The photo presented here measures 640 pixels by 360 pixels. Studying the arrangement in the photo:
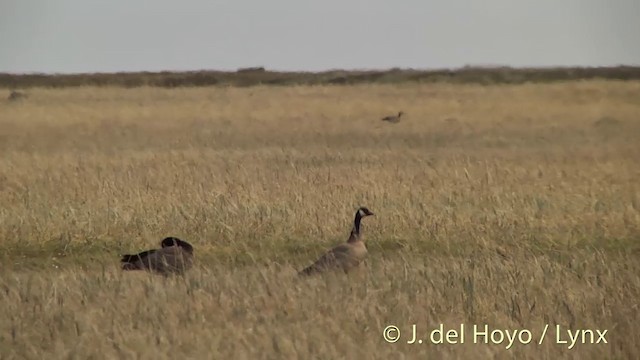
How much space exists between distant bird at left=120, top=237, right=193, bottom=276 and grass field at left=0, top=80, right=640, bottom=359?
150mm

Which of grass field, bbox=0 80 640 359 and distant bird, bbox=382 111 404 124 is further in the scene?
distant bird, bbox=382 111 404 124

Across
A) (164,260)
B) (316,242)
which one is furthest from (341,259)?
(316,242)

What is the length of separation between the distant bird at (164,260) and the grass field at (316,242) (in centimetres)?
15

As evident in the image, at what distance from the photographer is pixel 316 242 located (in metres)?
10.2

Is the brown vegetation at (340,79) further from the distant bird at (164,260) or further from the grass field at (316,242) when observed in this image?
the distant bird at (164,260)

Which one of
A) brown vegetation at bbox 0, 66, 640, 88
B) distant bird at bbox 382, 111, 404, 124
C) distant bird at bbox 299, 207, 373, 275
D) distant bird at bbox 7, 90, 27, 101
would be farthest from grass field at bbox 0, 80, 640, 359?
brown vegetation at bbox 0, 66, 640, 88

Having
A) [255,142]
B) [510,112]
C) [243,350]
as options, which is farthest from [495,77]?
[243,350]

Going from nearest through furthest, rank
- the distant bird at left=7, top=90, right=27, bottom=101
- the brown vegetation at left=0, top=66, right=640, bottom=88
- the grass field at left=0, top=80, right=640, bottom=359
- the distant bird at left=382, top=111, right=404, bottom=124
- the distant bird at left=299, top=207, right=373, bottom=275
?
the grass field at left=0, top=80, right=640, bottom=359
the distant bird at left=299, top=207, right=373, bottom=275
the distant bird at left=382, top=111, right=404, bottom=124
the distant bird at left=7, top=90, right=27, bottom=101
the brown vegetation at left=0, top=66, right=640, bottom=88

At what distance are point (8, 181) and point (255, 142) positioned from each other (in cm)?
847

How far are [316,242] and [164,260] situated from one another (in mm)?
2133

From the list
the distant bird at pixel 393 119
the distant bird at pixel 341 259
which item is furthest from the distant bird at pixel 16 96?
the distant bird at pixel 341 259

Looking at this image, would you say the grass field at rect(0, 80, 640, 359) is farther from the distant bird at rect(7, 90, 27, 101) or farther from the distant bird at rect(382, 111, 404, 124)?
the distant bird at rect(7, 90, 27, 101)

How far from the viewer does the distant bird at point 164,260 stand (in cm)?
846

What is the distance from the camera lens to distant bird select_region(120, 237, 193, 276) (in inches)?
333
